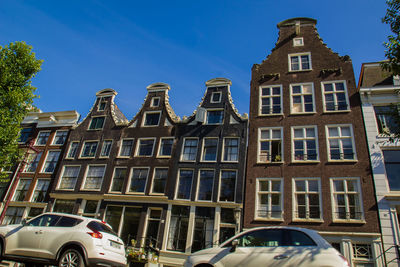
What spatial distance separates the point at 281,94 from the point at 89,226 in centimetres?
1827

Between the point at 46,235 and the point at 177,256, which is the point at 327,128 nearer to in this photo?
the point at 177,256

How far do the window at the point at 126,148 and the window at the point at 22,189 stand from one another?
10588 millimetres

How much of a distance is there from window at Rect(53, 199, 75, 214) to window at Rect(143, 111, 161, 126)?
962 cm

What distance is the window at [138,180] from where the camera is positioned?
2394cm

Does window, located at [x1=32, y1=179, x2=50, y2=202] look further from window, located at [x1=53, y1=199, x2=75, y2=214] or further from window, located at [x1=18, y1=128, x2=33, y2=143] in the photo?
window, located at [x1=18, y1=128, x2=33, y2=143]

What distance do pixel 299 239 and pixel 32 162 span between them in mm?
29902

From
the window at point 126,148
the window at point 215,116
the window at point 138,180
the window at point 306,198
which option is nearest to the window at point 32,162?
the window at point 126,148

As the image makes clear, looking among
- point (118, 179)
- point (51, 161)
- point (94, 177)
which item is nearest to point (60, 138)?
point (51, 161)

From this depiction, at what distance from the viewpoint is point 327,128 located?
20625mm

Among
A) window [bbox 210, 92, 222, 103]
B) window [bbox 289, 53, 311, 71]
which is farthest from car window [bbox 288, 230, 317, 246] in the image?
window [bbox 289, 53, 311, 71]

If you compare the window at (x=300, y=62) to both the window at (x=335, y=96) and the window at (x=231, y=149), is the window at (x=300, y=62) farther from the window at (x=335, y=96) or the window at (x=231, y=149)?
the window at (x=231, y=149)

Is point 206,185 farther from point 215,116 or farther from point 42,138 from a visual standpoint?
point 42,138

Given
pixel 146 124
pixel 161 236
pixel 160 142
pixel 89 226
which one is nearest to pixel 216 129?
pixel 160 142

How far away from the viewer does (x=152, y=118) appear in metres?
26.9
